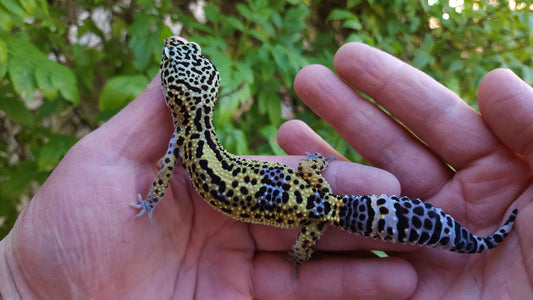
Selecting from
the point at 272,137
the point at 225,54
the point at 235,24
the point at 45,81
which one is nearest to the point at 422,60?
the point at 272,137

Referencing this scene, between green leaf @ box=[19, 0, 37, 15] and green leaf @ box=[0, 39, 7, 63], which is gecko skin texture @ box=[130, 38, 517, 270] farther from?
green leaf @ box=[0, 39, 7, 63]

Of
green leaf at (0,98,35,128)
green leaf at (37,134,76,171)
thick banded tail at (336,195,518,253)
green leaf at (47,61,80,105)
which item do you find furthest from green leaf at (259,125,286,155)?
green leaf at (0,98,35,128)

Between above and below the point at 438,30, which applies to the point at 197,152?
below

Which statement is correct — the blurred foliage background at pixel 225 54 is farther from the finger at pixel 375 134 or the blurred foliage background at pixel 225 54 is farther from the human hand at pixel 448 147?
the human hand at pixel 448 147

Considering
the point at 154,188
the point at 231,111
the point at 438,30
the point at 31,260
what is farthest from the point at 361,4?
the point at 31,260

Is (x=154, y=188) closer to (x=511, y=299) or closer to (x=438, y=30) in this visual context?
(x=511, y=299)

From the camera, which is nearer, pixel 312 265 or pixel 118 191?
pixel 118 191
